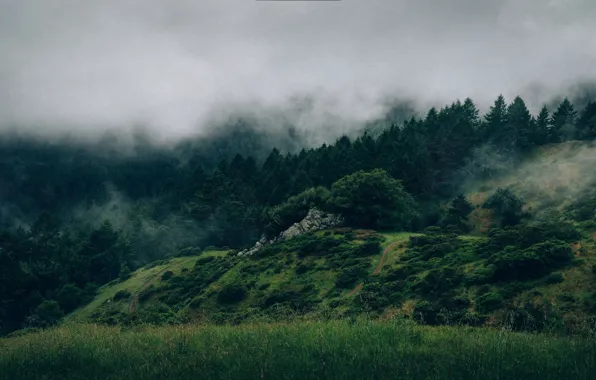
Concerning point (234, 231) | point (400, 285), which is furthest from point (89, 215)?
point (400, 285)

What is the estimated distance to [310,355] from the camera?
510 inches

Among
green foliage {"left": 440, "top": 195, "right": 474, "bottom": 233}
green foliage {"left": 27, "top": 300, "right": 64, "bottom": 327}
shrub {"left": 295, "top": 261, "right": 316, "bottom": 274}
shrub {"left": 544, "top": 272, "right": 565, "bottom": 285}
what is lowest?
green foliage {"left": 27, "top": 300, "right": 64, "bottom": 327}

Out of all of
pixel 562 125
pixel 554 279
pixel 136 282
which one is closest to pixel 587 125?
pixel 562 125

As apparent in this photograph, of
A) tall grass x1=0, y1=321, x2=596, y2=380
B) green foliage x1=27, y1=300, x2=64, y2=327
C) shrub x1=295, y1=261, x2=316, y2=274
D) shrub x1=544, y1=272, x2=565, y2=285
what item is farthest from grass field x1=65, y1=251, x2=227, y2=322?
tall grass x1=0, y1=321, x2=596, y2=380

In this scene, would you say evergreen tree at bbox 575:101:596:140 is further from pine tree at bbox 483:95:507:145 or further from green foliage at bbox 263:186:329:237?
green foliage at bbox 263:186:329:237

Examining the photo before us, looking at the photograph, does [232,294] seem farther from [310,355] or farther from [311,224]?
[310,355]

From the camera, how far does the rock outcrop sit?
236 feet

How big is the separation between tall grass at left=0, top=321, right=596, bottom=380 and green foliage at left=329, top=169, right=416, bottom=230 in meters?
52.8

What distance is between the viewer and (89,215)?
16738 centimetres

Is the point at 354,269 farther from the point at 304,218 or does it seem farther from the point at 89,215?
the point at 89,215

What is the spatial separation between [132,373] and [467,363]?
7.99 metres

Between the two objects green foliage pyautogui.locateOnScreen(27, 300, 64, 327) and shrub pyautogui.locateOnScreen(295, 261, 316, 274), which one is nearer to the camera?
shrub pyautogui.locateOnScreen(295, 261, 316, 274)

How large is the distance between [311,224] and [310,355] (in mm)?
A: 59315

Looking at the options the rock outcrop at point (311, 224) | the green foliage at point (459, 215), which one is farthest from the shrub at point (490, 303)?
the rock outcrop at point (311, 224)
